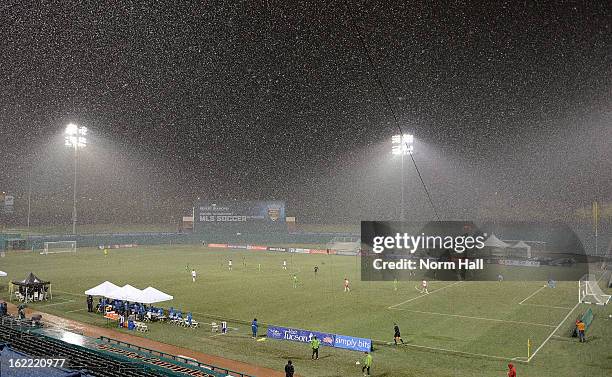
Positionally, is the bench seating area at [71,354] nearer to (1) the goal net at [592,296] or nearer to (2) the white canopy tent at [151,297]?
(2) the white canopy tent at [151,297]

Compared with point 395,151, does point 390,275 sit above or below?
below

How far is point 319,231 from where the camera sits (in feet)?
352

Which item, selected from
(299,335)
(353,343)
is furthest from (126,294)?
(353,343)

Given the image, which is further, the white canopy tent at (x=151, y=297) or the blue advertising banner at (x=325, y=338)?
the white canopy tent at (x=151, y=297)

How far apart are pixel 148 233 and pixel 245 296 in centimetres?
6400

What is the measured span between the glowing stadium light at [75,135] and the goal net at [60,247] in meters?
15.9

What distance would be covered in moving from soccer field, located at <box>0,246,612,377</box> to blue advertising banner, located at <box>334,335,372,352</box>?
548 mm

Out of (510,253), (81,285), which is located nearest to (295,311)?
(81,285)

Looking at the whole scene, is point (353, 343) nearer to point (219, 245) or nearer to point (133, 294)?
point (133, 294)

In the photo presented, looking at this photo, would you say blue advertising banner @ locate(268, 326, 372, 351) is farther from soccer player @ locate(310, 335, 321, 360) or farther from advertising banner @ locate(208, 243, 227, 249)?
advertising banner @ locate(208, 243, 227, 249)

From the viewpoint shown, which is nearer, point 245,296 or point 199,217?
point 245,296

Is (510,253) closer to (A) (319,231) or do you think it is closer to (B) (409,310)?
(B) (409,310)

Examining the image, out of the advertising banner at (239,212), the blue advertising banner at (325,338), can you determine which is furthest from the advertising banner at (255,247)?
the blue advertising banner at (325,338)

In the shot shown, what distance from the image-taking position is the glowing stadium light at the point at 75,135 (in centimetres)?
7174
